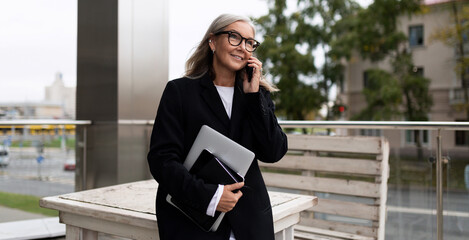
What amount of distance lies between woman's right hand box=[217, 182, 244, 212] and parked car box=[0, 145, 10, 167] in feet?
8.96

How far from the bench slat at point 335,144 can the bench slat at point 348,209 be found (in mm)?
337

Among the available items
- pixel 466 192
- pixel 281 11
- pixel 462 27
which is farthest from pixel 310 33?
pixel 466 192

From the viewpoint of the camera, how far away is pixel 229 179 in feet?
4.57

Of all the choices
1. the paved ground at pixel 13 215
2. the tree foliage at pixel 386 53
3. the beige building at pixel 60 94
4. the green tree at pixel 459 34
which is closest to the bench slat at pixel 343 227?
the paved ground at pixel 13 215

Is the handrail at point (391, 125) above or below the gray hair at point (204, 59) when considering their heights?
below

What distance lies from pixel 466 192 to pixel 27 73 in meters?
6.75

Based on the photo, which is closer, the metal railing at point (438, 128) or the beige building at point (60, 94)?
the metal railing at point (438, 128)

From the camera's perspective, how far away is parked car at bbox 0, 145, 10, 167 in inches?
136

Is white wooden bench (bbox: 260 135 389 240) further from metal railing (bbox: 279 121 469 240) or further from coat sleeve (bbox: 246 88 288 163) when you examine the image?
coat sleeve (bbox: 246 88 288 163)

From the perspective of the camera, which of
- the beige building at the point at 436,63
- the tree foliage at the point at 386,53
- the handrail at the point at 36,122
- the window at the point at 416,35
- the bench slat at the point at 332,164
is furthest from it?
the window at the point at 416,35

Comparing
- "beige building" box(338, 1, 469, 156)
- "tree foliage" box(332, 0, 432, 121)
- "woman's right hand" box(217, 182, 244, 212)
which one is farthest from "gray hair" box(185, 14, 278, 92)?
"beige building" box(338, 1, 469, 156)

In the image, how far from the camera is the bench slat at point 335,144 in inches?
107

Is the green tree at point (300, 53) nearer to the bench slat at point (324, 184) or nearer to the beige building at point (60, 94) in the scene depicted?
the beige building at point (60, 94)

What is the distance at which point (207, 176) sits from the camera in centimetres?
140
